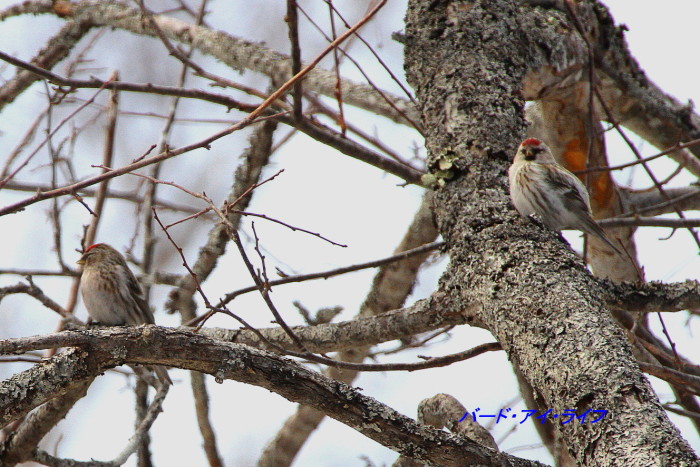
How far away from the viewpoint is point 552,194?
409 cm

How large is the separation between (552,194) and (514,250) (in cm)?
176

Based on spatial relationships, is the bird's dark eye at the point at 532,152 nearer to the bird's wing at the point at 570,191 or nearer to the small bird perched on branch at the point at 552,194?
the small bird perched on branch at the point at 552,194

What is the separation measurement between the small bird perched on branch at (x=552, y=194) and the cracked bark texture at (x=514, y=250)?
1.96 feet

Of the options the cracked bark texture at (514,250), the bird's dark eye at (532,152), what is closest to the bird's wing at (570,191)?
the bird's dark eye at (532,152)

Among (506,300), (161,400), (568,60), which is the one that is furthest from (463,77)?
(161,400)

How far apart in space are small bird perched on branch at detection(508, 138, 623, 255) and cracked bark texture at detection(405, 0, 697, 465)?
60cm

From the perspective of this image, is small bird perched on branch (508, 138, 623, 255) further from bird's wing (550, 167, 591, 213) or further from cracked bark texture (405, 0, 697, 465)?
cracked bark texture (405, 0, 697, 465)

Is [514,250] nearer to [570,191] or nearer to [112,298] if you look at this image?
[570,191]

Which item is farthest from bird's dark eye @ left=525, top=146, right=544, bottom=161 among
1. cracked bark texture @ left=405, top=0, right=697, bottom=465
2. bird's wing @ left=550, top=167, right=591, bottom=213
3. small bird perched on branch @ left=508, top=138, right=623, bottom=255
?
cracked bark texture @ left=405, top=0, right=697, bottom=465

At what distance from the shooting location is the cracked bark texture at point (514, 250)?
5.98ft

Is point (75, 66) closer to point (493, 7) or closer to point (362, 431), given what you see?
point (493, 7)

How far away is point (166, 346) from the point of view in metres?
1.90

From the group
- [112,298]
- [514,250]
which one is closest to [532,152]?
[514,250]

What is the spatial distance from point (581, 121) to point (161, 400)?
9.59 ft
